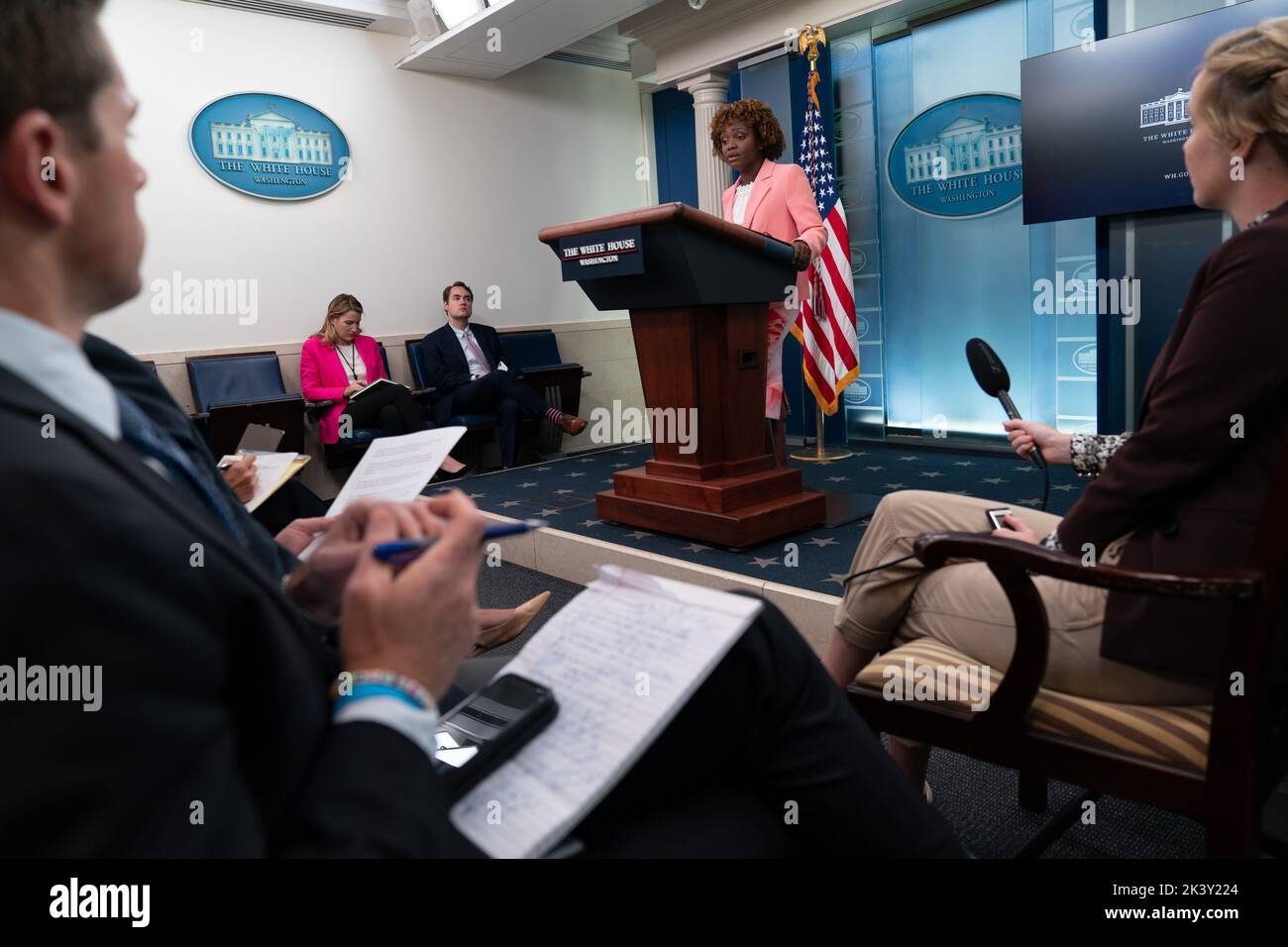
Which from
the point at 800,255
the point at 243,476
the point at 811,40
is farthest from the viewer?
the point at 811,40

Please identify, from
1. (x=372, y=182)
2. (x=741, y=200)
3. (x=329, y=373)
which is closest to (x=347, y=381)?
(x=329, y=373)

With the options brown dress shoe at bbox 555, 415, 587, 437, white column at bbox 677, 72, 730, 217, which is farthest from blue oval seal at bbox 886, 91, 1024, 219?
brown dress shoe at bbox 555, 415, 587, 437

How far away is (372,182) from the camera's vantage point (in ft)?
20.5

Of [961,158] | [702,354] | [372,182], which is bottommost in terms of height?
[702,354]

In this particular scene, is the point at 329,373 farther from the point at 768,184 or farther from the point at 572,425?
the point at 768,184

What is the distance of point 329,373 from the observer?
5633 mm

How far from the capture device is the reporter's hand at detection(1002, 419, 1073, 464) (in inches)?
64.2

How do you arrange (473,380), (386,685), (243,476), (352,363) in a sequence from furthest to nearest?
(473,380)
(352,363)
(243,476)
(386,685)

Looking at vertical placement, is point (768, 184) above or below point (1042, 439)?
above

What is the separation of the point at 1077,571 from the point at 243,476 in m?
1.74

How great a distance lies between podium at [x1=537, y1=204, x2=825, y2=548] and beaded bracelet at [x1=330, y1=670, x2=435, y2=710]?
244 centimetres

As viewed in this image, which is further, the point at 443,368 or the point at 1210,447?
the point at 443,368
